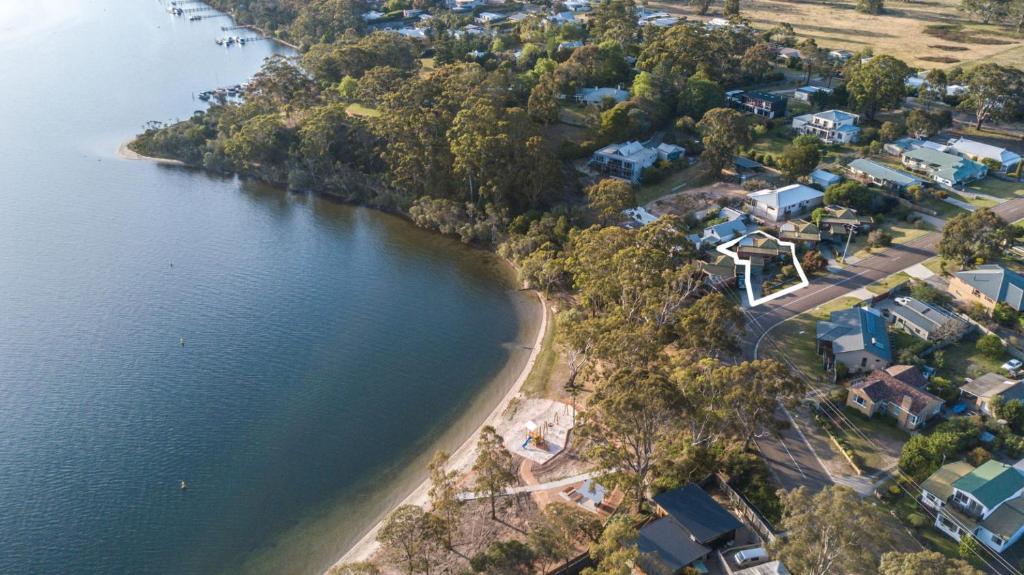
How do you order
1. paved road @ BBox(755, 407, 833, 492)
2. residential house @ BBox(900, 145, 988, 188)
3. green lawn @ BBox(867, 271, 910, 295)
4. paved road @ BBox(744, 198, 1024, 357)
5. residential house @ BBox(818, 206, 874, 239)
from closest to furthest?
paved road @ BBox(755, 407, 833, 492) → paved road @ BBox(744, 198, 1024, 357) → green lawn @ BBox(867, 271, 910, 295) → residential house @ BBox(818, 206, 874, 239) → residential house @ BBox(900, 145, 988, 188)

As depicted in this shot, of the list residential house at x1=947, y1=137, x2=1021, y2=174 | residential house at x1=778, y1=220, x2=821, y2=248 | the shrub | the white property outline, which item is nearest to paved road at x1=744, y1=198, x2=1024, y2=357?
the white property outline

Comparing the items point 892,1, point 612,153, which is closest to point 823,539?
point 612,153

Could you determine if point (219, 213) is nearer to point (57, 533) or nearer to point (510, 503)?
point (57, 533)

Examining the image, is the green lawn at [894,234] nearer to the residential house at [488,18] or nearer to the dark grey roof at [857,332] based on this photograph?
the dark grey roof at [857,332]

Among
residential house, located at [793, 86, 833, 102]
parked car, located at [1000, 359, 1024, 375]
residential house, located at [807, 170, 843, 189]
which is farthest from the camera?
residential house, located at [793, 86, 833, 102]

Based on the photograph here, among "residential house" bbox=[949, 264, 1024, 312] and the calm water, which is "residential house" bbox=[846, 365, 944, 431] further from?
the calm water

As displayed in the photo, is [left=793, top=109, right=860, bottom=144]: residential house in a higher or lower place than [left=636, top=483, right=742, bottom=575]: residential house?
higher

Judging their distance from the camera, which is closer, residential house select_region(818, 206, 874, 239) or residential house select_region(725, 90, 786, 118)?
residential house select_region(818, 206, 874, 239)
